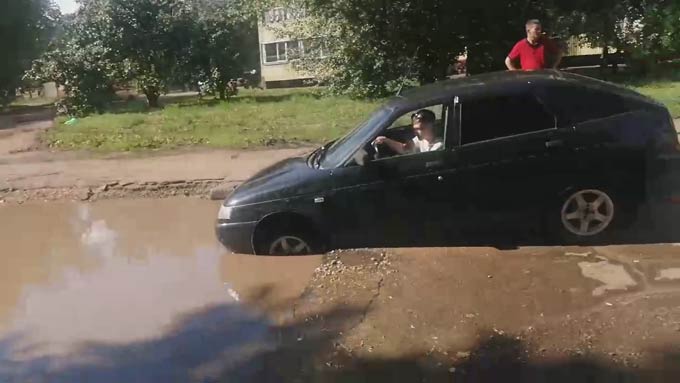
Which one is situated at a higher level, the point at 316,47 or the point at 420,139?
the point at 316,47

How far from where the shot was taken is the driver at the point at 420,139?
258 inches

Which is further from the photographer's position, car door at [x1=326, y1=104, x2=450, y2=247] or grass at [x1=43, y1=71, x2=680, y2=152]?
grass at [x1=43, y1=71, x2=680, y2=152]

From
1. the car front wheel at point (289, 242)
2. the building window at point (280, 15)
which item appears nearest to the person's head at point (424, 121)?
the car front wheel at point (289, 242)

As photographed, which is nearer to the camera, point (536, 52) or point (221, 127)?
point (536, 52)

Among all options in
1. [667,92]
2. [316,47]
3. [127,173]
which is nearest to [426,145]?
[127,173]

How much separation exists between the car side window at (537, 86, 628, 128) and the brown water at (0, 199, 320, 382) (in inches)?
98.7

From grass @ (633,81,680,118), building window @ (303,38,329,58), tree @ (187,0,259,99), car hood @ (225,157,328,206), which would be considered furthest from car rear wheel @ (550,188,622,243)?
tree @ (187,0,259,99)

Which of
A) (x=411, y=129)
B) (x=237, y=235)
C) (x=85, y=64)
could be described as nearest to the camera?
(x=237, y=235)

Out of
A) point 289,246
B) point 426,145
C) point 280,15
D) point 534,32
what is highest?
point 280,15

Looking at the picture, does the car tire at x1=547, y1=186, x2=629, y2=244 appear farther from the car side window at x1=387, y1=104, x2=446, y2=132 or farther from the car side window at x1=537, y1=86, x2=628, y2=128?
the car side window at x1=387, y1=104, x2=446, y2=132

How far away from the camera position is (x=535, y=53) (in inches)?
328

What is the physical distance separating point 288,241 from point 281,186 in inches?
19.7

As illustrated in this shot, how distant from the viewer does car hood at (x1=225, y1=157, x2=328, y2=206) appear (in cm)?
646

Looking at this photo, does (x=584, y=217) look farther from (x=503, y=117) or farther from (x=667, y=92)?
(x=667, y=92)
